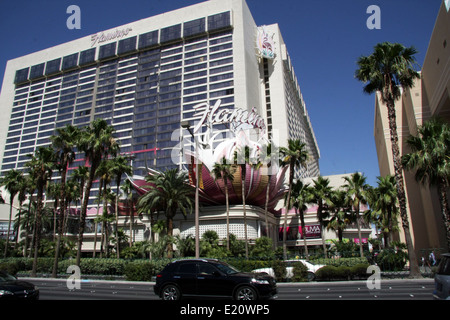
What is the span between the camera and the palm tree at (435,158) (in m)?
21.7

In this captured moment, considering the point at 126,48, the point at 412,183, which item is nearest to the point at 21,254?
the point at 412,183

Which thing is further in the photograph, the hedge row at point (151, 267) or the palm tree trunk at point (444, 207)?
the palm tree trunk at point (444, 207)

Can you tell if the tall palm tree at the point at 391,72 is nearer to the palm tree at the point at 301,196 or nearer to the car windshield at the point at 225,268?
the palm tree at the point at 301,196

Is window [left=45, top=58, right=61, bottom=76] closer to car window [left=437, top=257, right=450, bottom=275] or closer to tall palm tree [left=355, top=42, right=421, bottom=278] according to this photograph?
tall palm tree [left=355, top=42, right=421, bottom=278]

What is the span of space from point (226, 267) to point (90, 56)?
4487 inches

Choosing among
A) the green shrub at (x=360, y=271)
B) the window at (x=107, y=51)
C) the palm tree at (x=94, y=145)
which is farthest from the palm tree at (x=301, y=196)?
the window at (x=107, y=51)

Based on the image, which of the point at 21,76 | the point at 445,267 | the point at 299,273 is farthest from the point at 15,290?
the point at 21,76

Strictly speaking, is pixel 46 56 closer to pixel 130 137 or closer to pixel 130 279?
pixel 130 137

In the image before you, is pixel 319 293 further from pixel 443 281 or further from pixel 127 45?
pixel 127 45

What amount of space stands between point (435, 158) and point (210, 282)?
19621 millimetres

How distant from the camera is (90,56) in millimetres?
108000

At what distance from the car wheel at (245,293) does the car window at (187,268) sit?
1.62 m

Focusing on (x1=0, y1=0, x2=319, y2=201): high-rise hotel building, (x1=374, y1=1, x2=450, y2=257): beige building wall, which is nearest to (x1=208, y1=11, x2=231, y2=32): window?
(x1=0, y1=0, x2=319, y2=201): high-rise hotel building
